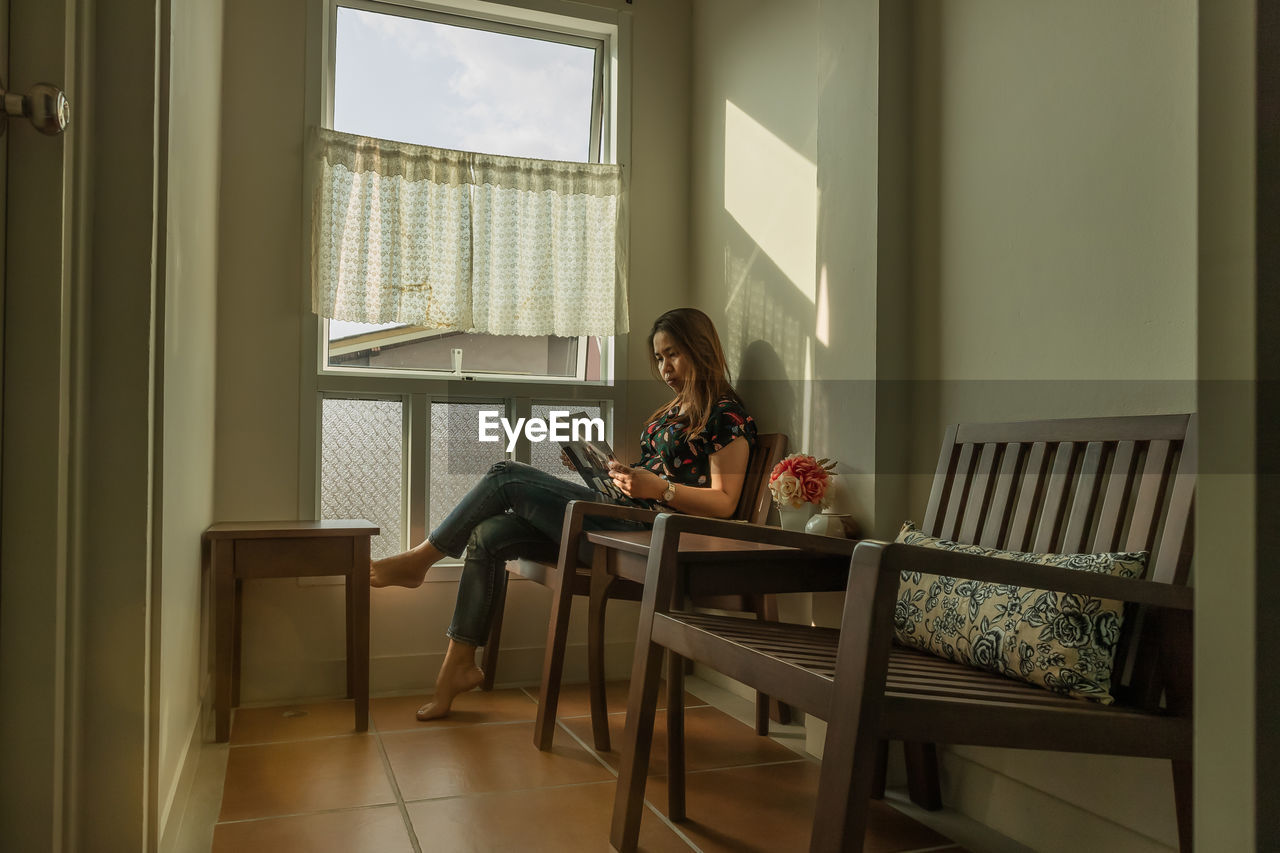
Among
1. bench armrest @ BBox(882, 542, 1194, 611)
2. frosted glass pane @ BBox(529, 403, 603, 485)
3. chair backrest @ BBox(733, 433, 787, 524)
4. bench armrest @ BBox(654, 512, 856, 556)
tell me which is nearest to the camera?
bench armrest @ BBox(882, 542, 1194, 611)

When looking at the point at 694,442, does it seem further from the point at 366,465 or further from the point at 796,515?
the point at 366,465

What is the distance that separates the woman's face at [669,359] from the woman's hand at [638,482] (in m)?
0.41

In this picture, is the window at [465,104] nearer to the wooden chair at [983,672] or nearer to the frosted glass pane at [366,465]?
the frosted glass pane at [366,465]

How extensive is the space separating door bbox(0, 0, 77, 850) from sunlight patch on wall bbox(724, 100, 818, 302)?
1.82 m

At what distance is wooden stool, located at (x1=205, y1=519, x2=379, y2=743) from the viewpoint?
2436 mm

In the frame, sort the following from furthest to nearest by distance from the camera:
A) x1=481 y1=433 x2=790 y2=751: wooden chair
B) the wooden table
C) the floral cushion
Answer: x1=481 y1=433 x2=790 y2=751: wooden chair → the wooden table → the floral cushion

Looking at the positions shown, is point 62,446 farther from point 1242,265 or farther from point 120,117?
point 1242,265

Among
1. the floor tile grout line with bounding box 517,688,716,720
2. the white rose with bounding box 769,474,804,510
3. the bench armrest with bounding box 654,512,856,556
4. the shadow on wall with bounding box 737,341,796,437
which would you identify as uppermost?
the shadow on wall with bounding box 737,341,796,437

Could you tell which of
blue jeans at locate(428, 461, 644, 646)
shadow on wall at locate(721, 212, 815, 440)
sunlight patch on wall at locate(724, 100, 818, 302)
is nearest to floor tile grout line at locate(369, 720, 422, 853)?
blue jeans at locate(428, 461, 644, 646)

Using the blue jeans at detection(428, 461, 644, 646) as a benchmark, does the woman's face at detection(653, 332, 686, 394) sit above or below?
above

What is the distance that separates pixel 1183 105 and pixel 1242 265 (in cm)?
104

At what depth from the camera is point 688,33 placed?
3.46 m

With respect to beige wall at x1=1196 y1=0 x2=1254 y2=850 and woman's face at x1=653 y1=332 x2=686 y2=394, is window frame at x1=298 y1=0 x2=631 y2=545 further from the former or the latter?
beige wall at x1=1196 y1=0 x2=1254 y2=850

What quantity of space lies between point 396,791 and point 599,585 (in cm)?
65
